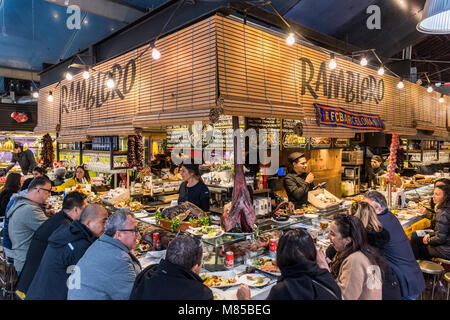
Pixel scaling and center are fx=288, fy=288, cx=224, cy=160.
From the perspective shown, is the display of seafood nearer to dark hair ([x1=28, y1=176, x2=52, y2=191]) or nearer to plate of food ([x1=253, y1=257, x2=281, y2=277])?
plate of food ([x1=253, y1=257, x2=281, y2=277])

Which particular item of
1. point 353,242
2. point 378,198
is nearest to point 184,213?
point 353,242

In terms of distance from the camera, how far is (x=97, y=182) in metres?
7.42

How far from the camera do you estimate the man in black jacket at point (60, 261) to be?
2637 mm

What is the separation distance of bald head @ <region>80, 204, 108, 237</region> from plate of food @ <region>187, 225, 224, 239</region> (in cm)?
98

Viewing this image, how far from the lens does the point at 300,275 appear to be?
186cm

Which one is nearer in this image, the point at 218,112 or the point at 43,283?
the point at 43,283

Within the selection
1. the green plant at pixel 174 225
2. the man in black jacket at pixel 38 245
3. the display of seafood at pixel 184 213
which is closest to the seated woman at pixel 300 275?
the green plant at pixel 174 225

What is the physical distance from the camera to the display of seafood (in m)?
3.72

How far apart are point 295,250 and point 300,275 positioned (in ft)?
0.52

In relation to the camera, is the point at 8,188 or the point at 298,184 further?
the point at 8,188

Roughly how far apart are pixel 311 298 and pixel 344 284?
30.7 inches

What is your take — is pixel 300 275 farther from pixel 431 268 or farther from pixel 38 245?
pixel 431 268

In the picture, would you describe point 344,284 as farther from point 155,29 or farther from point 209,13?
point 155,29
